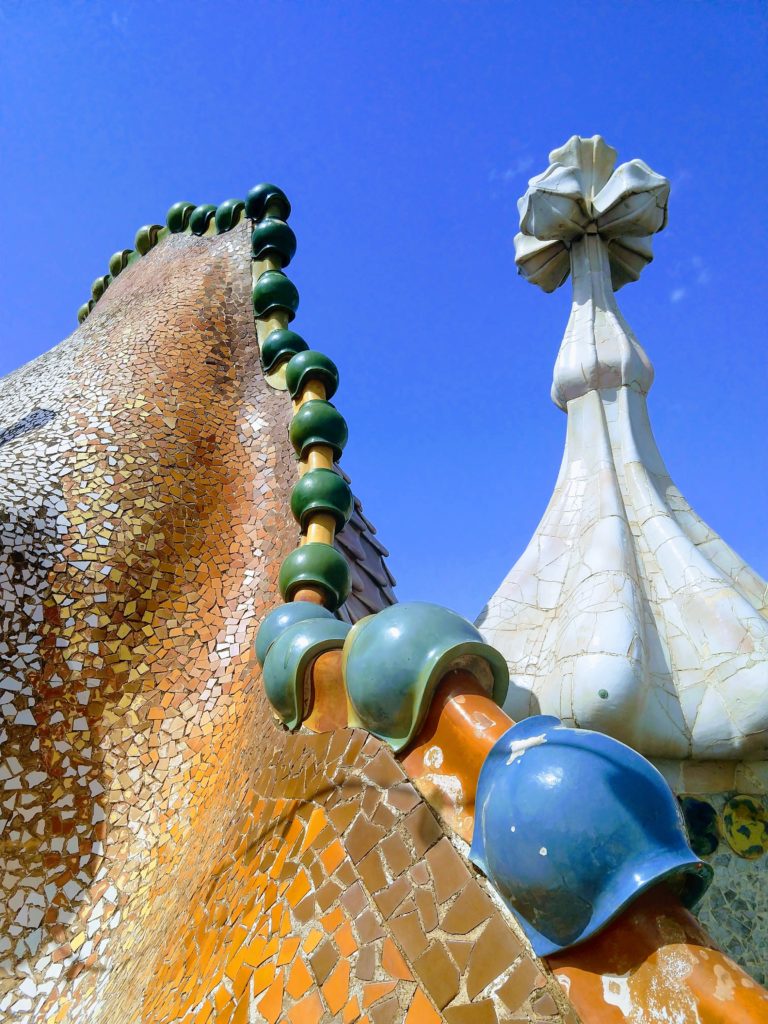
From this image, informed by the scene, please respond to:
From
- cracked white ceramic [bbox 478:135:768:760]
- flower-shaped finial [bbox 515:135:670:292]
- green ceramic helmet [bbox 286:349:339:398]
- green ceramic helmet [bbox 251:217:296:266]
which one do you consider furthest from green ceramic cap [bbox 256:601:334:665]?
green ceramic helmet [bbox 251:217:296:266]

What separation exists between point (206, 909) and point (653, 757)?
1.56 m

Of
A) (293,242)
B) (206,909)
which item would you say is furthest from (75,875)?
(293,242)

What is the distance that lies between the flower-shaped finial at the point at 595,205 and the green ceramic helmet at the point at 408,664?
3.05m

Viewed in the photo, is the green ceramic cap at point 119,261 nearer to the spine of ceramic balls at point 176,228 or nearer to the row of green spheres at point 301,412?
the spine of ceramic balls at point 176,228

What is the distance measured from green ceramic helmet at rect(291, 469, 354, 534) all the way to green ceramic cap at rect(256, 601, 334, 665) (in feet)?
2.00

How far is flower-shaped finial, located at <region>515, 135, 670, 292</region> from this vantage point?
4133 millimetres

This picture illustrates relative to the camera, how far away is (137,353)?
4.14 metres

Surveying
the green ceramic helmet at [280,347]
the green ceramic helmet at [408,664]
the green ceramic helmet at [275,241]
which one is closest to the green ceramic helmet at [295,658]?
the green ceramic helmet at [408,664]

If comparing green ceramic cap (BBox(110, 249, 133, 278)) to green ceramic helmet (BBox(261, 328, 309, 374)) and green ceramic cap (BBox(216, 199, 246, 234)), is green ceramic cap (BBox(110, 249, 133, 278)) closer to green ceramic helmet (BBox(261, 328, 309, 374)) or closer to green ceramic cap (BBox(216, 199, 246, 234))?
green ceramic cap (BBox(216, 199, 246, 234))

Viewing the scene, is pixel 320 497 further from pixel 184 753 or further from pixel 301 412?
pixel 184 753

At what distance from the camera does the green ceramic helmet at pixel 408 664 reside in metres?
1.67

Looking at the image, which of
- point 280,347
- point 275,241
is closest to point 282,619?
point 280,347

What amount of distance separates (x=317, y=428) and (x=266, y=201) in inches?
92.6

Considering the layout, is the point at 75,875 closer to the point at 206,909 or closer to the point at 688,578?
the point at 206,909
